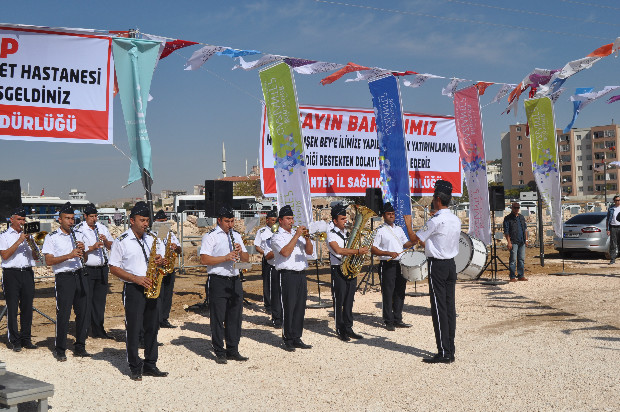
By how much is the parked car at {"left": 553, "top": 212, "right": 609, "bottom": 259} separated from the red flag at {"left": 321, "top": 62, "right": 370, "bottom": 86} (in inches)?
391

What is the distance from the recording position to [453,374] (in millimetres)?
6871

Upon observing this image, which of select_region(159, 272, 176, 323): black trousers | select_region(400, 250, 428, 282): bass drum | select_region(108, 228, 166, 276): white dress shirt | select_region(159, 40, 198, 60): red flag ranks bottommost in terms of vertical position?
select_region(159, 272, 176, 323): black trousers

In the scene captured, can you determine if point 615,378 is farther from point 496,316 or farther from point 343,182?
point 343,182

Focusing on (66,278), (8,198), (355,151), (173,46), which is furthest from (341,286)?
(355,151)

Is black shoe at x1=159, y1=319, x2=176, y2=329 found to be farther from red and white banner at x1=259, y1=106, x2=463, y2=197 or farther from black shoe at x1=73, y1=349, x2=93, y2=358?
red and white banner at x1=259, y1=106, x2=463, y2=197

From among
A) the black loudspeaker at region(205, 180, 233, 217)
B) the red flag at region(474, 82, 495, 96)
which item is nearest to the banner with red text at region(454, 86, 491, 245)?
the red flag at region(474, 82, 495, 96)

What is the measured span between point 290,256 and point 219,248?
3.48 ft

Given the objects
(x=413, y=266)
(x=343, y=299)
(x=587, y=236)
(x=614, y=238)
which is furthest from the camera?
(x=587, y=236)

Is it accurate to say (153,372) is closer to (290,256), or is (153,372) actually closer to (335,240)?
(290,256)

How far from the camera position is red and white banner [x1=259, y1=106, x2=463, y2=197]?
48.5ft

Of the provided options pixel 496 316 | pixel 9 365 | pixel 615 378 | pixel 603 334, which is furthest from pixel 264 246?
pixel 615 378

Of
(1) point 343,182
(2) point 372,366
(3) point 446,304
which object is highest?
(1) point 343,182

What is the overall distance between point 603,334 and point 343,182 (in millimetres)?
7863

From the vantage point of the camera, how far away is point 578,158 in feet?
369
